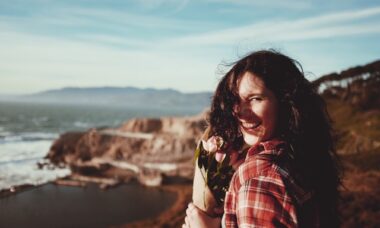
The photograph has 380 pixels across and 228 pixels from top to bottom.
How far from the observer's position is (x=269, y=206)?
150 cm

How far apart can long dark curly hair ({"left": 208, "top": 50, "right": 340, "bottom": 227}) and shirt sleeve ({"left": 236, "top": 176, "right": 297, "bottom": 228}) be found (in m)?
0.21

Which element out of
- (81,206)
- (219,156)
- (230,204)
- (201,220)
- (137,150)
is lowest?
(81,206)

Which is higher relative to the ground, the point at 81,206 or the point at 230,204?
the point at 230,204

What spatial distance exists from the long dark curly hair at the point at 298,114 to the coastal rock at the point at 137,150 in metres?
25.7

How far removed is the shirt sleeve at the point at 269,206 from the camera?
1.50 m

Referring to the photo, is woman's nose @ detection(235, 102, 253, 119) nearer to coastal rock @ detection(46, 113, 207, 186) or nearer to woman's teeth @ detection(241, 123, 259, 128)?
woman's teeth @ detection(241, 123, 259, 128)

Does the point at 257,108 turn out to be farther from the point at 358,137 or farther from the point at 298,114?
the point at 358,137

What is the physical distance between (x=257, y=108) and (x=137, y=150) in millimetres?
35144

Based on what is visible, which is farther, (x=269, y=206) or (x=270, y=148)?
(x=270, y=148)

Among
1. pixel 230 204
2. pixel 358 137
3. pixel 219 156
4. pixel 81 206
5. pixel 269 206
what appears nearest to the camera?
pixel 269 206

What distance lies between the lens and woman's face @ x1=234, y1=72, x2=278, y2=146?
181 cm

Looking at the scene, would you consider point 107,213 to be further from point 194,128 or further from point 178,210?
point 194,128

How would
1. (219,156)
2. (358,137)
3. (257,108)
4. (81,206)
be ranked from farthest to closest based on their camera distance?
(358,137)
(81,206)
(219,156)
(257,108)

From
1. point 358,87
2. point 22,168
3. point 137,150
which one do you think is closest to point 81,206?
point 22,168
